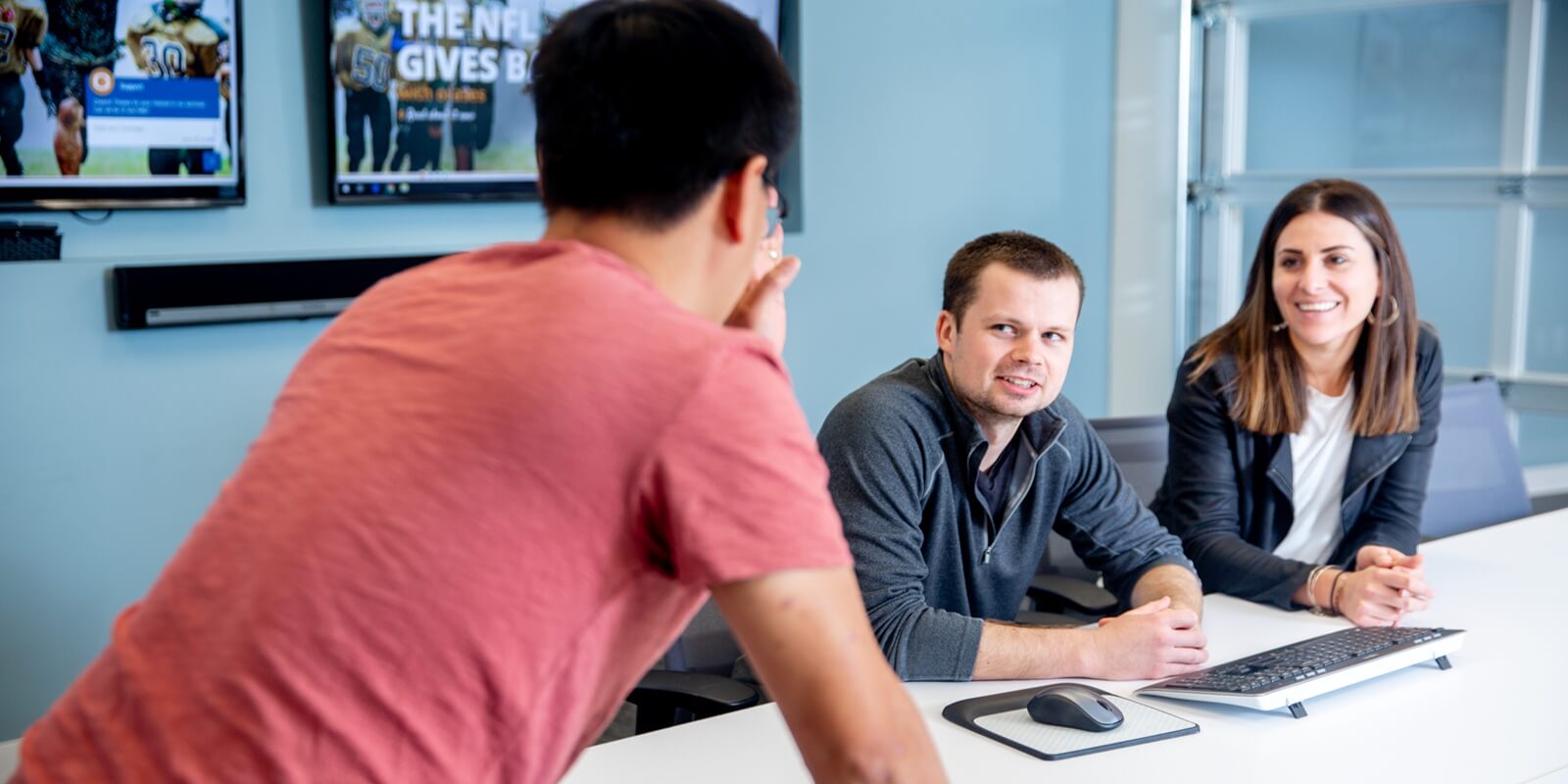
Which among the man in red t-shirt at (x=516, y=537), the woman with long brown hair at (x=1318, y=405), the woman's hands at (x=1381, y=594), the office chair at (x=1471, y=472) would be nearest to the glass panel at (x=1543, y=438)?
the office chair at (x=1471, y=472)

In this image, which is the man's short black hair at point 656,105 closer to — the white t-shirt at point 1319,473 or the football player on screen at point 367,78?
the white t-shirt at point 1319,473

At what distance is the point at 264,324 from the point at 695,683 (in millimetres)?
1806

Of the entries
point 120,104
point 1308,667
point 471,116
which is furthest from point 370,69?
point 1308,667

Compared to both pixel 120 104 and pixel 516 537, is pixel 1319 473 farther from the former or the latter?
pixel 120 104

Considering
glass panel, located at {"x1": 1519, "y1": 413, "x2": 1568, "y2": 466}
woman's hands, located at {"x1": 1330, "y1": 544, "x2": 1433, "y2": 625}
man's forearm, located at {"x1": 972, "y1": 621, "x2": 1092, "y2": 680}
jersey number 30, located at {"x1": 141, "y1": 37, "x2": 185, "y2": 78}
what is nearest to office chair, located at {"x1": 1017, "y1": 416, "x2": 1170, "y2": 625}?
woman's hands, located at {"x1": 1330, "y1": 544, "x2": 1433, "y2": 625}

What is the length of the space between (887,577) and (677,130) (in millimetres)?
1093

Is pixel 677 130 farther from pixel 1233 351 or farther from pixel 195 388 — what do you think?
pixel 195 388

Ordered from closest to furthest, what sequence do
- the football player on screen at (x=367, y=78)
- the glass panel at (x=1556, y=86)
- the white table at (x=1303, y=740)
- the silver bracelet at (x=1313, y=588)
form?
the white table at (x=1303, y=740)
the silver bracelet at (x=1313, y=588)
the football player on screen at (x=367, y=78)
the glass panel at (x=1556, y=86)

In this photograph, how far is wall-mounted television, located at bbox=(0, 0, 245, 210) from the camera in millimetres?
2924

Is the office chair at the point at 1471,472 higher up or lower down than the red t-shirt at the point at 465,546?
lower down

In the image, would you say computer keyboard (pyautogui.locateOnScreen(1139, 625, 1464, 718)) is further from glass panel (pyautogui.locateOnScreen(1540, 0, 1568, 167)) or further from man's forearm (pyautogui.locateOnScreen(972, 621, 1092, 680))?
glass panel (pyautogui.locateOnScreen(1540, 0, 1568, 167))

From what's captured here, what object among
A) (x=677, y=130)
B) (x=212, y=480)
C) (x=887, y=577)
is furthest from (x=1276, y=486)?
(x=212, y=480)

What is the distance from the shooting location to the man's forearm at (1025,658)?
185cm

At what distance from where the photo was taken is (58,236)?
2.99 m
